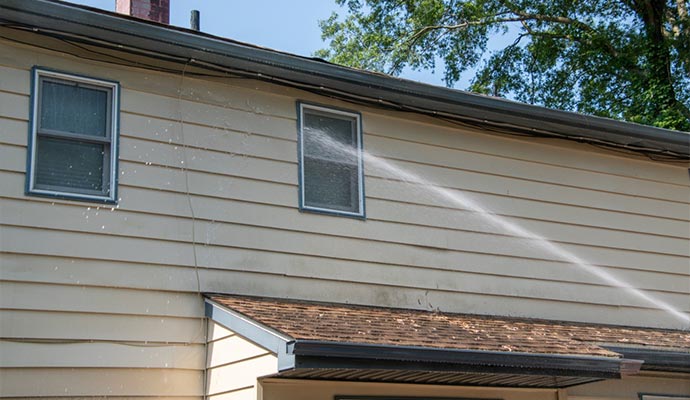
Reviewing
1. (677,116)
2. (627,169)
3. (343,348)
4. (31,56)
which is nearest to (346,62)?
(677,116)

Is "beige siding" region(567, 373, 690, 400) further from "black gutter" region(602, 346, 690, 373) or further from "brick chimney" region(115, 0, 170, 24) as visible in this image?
"brick chimney" region(115, 0, 170, 24)

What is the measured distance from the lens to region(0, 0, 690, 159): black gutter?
347 inches

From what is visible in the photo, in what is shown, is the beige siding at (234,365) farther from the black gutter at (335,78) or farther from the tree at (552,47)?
the tree at (552,47)

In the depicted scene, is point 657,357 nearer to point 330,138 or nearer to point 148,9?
point 330,138

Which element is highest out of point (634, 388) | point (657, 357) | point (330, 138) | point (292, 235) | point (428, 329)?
point (330, 138)

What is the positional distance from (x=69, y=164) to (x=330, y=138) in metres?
2.83

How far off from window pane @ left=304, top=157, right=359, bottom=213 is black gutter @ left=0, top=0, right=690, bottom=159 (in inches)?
31.2

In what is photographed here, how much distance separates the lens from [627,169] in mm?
12531

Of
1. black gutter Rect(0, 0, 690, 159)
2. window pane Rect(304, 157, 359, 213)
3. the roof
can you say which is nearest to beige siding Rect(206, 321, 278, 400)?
the roof

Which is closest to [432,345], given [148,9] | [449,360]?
[449,360]

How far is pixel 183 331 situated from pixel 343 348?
1.96 metres

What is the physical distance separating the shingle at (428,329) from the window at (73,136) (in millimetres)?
1554

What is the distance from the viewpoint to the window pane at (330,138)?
1034 cm

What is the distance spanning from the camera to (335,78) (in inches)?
407
